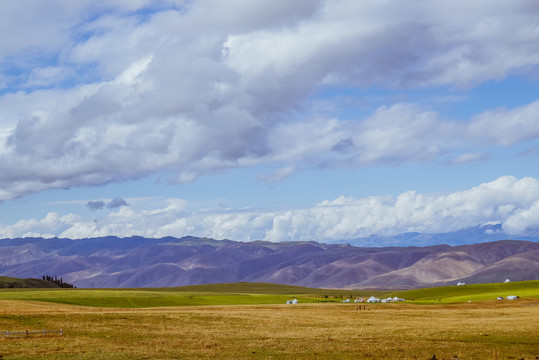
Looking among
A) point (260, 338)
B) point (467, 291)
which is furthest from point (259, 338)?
point (467, 291)

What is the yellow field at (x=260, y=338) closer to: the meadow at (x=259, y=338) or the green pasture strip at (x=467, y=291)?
the meadow at (x=259, y=338)

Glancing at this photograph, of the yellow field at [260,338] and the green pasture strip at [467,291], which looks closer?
the yellow field at [260,338]

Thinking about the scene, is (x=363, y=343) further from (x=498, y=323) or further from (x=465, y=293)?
(x=465, y=293)

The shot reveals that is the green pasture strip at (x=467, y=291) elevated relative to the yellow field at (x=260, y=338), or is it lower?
lower

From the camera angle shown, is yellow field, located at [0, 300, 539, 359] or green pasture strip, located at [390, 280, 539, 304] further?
green pasture strip, located at [390, 280, 539, 304]

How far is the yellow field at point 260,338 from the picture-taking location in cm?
4634

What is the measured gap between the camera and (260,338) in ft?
190

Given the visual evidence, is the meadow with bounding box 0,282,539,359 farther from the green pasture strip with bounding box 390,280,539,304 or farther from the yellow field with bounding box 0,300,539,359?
the green pasture strip with bounding box 390,280,539,304

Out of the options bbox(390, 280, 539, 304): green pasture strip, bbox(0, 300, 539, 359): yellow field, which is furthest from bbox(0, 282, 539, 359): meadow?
bbox(390, 280, 539, 304): green pasture strip

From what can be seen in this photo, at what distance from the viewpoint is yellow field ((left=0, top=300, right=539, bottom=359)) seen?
152 ft

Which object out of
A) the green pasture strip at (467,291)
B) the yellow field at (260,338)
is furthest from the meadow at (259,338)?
the green pasture strip at (467,291)

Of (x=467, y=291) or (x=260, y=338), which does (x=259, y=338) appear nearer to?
(x=260, y=338)

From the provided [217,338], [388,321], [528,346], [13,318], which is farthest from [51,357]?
[388,321]

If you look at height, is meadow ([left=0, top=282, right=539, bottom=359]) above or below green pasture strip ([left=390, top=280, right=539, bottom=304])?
above
